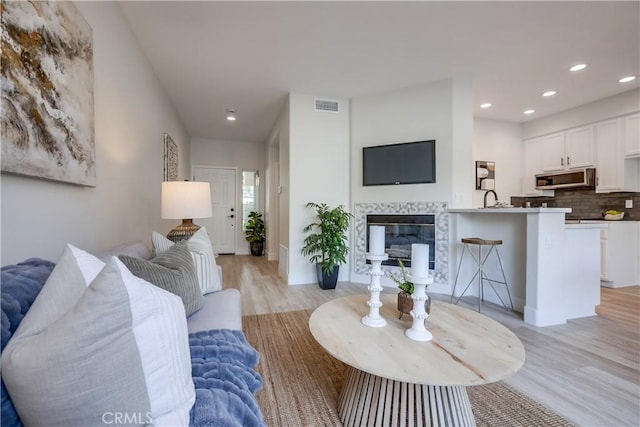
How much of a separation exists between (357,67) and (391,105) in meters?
0.84

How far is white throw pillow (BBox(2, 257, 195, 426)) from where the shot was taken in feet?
1.83

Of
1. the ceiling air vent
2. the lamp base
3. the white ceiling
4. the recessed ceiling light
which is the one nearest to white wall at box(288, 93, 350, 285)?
the ceiling air vent

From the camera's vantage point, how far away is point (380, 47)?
2.71 meters

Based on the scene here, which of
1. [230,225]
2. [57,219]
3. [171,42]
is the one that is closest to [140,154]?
[171,42]

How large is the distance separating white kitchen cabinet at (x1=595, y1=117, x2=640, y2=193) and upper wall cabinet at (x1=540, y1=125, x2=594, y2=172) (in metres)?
0.11

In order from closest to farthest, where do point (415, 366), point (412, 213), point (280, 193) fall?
point (415, 366) < point (412, 213) < point (280, 193)

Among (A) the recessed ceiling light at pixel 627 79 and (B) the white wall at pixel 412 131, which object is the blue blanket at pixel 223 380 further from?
(A) the recessed ceiling light at pixel 627 79

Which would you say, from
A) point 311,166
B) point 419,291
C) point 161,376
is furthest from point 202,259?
point 311,166

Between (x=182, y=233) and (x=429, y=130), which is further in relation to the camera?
(x=429, y=130)

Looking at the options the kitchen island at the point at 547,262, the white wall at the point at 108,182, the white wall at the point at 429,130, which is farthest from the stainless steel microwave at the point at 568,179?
the white wall at the point at 108,182

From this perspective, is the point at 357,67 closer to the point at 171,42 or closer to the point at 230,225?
the point at 171,42

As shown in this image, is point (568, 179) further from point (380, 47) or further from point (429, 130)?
point (380, 47)

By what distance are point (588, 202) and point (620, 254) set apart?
1047 mm

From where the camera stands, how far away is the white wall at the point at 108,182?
120cm
